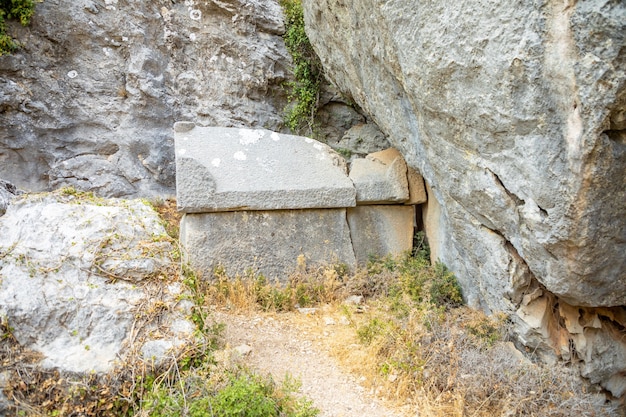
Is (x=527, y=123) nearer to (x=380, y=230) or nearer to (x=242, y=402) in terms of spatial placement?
(x=242, y=402)

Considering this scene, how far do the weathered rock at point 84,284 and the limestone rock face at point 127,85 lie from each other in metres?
2.74

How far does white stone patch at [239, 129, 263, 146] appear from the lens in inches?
215

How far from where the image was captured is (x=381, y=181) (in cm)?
551

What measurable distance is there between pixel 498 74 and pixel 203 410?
8.08 ft

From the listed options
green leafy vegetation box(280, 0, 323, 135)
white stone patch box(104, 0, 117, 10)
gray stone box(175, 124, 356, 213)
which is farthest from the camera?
green leafy vegetation box(280, 0, 323, 135)

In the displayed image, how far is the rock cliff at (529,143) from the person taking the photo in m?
2.64

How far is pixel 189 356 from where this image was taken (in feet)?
10.2

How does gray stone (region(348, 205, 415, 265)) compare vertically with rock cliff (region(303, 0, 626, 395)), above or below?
below

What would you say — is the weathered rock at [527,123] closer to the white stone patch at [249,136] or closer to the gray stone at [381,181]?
the gray stone at [381,181]

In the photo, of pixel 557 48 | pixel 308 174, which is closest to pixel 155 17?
pixel 308 174

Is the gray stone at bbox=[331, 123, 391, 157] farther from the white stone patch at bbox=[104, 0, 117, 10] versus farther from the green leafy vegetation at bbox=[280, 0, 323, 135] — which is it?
the white stone patch at bbox=[104, 0, 117, 10]

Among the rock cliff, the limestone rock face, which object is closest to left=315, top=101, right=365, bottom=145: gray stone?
the limestone rock face

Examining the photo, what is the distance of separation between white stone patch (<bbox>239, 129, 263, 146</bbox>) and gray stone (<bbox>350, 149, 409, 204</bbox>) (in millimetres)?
1072

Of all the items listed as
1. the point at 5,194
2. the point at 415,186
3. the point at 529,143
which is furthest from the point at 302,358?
the point at 5,194
